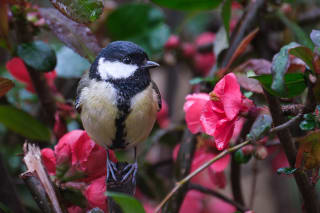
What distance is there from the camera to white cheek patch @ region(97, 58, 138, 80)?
98cm

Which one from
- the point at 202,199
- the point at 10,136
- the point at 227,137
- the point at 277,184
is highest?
the point at 227,137

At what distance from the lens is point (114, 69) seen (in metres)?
0.99

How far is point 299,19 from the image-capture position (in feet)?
4.71

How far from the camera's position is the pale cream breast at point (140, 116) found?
922 mm

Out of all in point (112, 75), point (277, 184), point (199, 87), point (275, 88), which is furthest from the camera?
point (277, 184)

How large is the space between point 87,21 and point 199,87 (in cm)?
44

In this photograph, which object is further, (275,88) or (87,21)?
(87,21)

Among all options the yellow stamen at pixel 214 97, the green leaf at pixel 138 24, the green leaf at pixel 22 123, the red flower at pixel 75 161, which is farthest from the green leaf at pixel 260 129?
the green leaf at pixel 138 24

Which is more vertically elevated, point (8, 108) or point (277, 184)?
point (8, 108)

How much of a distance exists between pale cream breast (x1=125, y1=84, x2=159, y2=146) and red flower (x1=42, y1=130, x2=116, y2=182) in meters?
0.09

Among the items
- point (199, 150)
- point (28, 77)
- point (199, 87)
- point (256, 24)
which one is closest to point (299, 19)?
point (256, 24)

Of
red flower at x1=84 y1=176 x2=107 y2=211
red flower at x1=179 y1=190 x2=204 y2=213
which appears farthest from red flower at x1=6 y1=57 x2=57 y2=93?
red flower at x1=179 y1=190 x2=204 y2=213

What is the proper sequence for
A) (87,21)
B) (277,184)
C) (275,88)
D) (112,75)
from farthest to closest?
(277,184) → (112,75) → (87,21) → (275,88)

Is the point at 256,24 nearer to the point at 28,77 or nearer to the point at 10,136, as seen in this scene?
the point at 28,77
